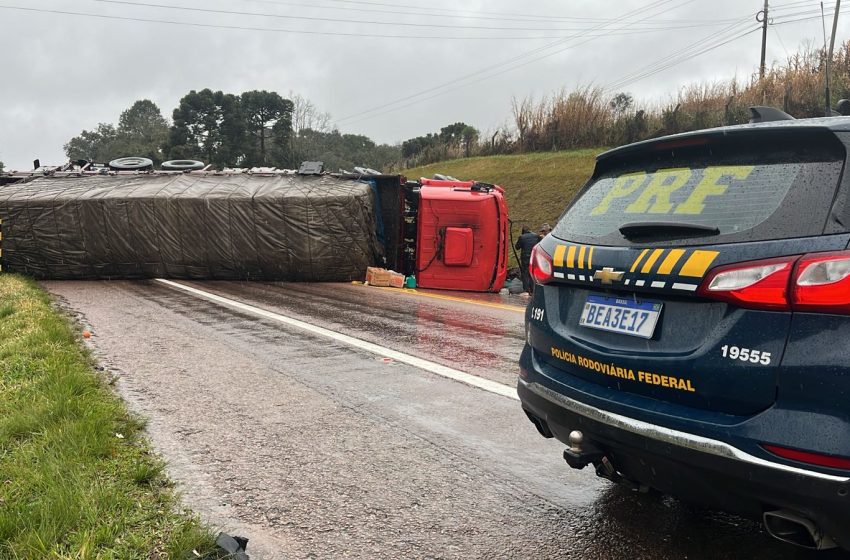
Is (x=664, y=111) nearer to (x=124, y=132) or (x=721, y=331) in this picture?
(x=721, y=331)

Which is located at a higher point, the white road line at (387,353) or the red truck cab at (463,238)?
the red truck cab at (463,238)

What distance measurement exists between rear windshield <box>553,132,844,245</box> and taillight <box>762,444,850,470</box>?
65 cm

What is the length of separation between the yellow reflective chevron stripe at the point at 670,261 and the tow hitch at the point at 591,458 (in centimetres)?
72

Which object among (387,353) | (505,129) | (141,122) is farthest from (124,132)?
(387,353)

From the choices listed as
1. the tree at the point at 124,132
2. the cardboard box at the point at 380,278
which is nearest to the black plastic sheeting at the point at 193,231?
the cardboard box at the point at 380,278

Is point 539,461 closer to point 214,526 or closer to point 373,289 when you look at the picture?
point 214,526

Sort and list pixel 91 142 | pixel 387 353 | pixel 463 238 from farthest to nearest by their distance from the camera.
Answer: pixel 91 142 → pixel 463 238 → pixel 387 353

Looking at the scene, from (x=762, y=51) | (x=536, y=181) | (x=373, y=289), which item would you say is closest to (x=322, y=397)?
(x=373, y=289)

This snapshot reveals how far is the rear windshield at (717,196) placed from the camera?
1985 millimetres

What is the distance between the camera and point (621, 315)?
2.36 meters

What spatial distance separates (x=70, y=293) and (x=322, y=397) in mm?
8585

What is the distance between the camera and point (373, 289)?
494 inches

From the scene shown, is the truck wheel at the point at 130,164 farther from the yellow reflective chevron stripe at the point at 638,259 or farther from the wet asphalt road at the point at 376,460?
the yellow reflective chevron stripe at the point at 638,259

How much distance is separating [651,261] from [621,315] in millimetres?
239
